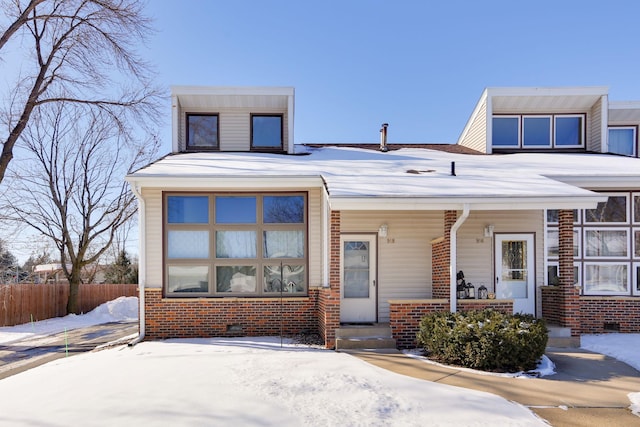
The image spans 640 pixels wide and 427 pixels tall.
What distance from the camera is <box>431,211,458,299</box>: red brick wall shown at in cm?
783

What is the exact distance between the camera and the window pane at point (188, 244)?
8.48m

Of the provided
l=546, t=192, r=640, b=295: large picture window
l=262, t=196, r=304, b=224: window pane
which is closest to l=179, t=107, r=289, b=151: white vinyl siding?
l=262, t=196, r=304, b=224: window pane

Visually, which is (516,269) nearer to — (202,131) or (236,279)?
(236,279)

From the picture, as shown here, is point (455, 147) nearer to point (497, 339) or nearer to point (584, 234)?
point (584, 234)

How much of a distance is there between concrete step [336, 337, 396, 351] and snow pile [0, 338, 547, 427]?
68 centimetres

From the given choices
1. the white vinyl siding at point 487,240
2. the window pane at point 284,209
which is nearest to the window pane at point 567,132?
the white vinyl siding at point 487,240

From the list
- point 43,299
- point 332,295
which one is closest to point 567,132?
point 332,295

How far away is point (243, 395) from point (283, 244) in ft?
14.0

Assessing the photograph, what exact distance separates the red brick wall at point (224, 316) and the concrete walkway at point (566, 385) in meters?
1.94

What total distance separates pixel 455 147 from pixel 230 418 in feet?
37.4

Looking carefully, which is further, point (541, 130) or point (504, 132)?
point (504, 132)

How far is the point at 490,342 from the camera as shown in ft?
19.4

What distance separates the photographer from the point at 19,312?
1380cm

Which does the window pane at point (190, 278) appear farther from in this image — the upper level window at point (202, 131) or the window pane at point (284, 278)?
the upper level window at point (202, 131)
